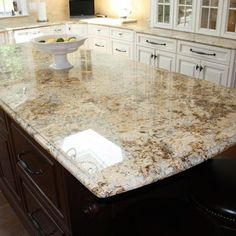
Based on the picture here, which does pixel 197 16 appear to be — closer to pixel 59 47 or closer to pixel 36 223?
pixel 59 47

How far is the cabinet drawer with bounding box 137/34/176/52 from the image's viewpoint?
383 cm

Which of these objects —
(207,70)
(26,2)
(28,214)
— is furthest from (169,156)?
(26,2)

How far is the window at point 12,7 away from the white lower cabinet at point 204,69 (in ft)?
10.0

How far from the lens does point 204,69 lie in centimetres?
354

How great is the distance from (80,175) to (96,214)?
0.41 meters

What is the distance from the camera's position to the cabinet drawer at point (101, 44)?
493 cm

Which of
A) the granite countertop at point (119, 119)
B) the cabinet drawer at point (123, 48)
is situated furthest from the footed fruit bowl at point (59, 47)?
the cabinet drawer at point (123, 48)

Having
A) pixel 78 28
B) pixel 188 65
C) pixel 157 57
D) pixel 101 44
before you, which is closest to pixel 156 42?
pixel 157 57

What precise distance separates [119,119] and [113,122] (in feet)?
0.13

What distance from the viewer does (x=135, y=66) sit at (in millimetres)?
2203

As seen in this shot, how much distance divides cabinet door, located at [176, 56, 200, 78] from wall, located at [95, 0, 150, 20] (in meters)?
1.48

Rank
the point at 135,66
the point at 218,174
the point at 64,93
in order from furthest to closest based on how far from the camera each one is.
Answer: the point at 135,66
the point at 64,93
the point at 218,174

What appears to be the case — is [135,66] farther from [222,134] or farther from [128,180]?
[128,180]

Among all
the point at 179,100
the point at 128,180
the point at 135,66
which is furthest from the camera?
Answer: the point at 135,66
